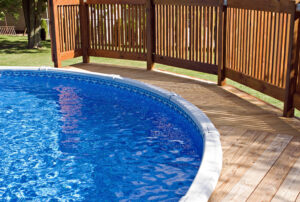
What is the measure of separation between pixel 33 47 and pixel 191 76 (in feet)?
27.0

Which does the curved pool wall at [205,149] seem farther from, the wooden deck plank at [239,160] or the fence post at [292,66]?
the fence post at [292,66]

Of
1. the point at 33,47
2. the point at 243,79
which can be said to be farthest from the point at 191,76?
the point at 33,47

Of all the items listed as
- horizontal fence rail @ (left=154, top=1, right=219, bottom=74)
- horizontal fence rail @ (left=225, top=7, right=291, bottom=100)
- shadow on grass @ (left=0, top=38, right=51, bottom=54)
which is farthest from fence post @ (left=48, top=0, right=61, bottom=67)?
horizontal fence rail @ (left=225, top=7, right=291, bottom=100)

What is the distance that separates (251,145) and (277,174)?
880mm

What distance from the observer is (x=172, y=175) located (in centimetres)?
514

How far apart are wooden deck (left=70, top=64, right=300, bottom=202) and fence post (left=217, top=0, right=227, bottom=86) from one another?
26 cm

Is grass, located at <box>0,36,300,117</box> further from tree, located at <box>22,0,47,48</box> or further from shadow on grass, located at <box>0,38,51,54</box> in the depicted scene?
tree, located at <box>22,0,47,48</box>

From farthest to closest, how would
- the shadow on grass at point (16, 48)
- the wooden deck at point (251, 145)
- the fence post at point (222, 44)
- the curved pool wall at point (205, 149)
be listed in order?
the shadow on grass at point (16, 48), the fence post at point (222, 44), the wooden deck at point (251, 145), the curved pool wall at point (205, 149)

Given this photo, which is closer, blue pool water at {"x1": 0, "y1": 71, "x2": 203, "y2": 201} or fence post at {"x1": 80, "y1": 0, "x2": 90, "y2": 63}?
blue pool water at {"x1": 0, "y1": 71, "x2": 203, "y2": 201}

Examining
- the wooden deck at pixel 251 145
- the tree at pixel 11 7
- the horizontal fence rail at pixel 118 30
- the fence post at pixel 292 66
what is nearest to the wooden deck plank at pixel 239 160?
the wooden deck at pixel 251 145

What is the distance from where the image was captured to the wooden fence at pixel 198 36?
6605 millimetres

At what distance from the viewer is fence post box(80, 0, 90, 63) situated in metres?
11.8

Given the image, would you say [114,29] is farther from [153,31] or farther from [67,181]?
[67,181]

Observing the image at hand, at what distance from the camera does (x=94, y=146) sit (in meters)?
6.24
